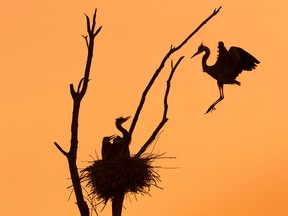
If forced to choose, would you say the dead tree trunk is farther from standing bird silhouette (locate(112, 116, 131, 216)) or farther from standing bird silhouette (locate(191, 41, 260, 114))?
standing bird silhouette (locate(191, 41, 260, 114))

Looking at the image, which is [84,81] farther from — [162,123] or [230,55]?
[230,55]

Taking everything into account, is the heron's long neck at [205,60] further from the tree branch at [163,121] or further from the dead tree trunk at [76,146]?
the dead tree trunk at [76,146]

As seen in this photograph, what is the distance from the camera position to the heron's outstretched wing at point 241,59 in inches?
457

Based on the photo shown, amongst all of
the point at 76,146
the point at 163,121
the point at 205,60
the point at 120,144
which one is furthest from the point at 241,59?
the point at 76,146

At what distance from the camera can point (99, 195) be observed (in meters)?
11.2

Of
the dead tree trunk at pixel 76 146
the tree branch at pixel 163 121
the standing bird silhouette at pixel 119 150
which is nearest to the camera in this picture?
the dead tree trunk at pixel 76 146

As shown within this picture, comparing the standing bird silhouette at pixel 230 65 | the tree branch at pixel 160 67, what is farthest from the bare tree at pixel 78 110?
the standing bird silhouette at pixel 230 65

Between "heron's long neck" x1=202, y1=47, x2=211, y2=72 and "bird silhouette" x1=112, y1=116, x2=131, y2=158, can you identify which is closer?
"bird silhouette" x1=112, y1=116, x2=131, y2=158

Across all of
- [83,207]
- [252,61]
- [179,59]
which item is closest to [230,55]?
[252,61]

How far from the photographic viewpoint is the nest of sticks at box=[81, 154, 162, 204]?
11.4 meters

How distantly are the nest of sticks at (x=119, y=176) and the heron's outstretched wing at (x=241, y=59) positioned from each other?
192 centimetres

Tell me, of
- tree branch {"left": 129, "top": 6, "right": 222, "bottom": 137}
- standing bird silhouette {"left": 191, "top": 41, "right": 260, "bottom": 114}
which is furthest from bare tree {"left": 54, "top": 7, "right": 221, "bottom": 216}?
standing bird silhouette {"left": 191, "top": 41, "right": 260, "bottom": 114}

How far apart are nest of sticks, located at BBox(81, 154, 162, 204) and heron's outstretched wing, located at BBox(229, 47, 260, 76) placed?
1.92 metres

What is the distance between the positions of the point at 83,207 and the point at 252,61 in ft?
13.7
